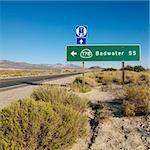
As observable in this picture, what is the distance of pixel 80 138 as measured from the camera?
727 centimetres

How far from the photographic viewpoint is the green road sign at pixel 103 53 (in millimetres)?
22688

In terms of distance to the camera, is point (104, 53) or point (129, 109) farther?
point (104, 53)

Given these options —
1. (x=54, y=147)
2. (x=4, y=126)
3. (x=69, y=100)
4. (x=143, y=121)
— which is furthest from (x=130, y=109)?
(x=4, y=126)

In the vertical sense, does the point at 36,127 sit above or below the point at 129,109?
above

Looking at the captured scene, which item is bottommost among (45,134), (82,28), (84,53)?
(45,134)

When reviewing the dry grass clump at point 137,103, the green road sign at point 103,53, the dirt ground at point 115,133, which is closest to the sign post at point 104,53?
the green road sign at point 103,53

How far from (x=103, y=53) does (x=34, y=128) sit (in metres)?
17.6

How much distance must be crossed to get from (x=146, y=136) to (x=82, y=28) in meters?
14.7

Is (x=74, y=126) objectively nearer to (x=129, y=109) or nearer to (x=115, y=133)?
(x=115, y=133)

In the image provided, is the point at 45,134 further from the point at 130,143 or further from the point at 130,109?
the point at 130,109

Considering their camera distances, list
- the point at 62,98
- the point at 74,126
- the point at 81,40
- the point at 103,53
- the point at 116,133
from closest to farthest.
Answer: the point at 74,126 < the point at 116,133 < the point at 62,98 < the point at 81,40 < the point at 103,53

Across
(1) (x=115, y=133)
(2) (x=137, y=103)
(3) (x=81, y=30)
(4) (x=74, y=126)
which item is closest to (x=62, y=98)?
(2) (x=137, y=103)

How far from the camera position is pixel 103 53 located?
906 inches

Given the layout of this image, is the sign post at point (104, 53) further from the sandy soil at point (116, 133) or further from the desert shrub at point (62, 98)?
the sandy soil at point (116, 133)
